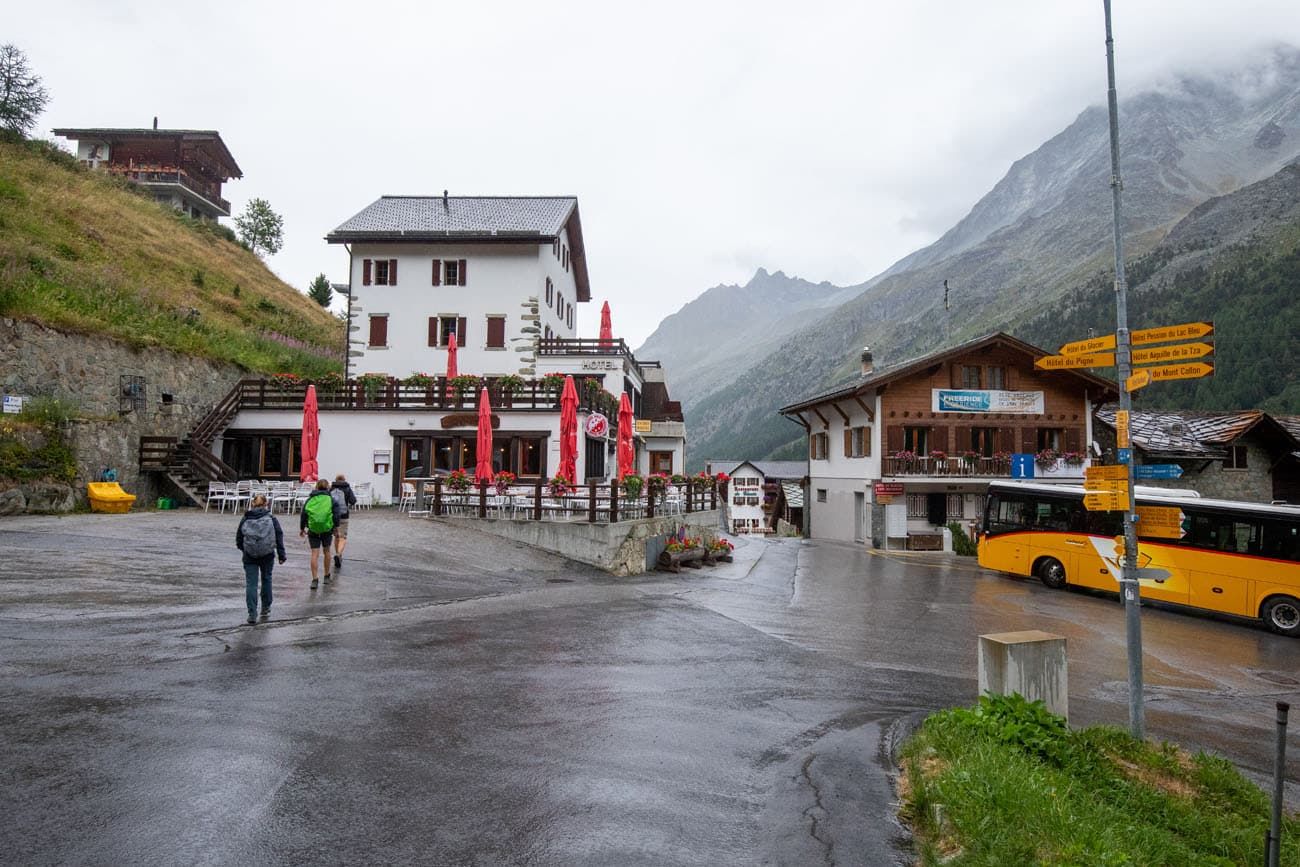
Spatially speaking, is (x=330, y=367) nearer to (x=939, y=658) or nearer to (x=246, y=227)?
(x=246, y=227)

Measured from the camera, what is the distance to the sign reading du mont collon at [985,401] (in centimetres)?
3538

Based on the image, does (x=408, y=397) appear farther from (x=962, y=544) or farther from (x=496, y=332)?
(x=962, y=544)

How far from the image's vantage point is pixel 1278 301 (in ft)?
252

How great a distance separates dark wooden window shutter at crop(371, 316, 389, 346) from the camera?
37188 millimetres

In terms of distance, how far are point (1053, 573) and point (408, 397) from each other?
22.6 meters

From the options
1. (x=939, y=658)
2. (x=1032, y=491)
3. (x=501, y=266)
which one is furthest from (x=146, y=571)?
(x=501, y=266)

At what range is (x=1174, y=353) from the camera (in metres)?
7.14

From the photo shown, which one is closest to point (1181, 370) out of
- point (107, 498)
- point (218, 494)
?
point (218, 494)

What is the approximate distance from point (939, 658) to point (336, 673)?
8.52 meters

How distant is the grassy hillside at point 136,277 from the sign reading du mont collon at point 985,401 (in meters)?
31.0

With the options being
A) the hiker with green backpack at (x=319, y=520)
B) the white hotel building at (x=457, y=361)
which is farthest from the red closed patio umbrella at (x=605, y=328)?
the hiker with green backpack at (x=319, y=520)

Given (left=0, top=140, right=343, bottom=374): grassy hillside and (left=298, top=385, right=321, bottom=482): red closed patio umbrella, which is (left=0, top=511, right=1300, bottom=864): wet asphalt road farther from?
(left=0, top=140, right=343, bottom=374): grassy hillside

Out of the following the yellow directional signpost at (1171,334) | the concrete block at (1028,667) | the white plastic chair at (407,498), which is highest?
the yellow directional signpost at (1171,334)

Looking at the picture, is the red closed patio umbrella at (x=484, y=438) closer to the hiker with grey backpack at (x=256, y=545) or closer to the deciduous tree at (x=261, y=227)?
the hiker with grey backpack at (x=256, y=545)
